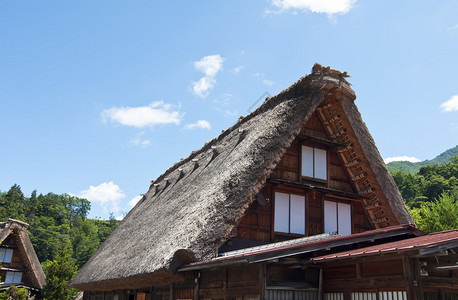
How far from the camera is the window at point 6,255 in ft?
85.5

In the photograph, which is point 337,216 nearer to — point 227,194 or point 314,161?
point 314,161

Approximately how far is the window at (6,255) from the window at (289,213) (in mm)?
23350

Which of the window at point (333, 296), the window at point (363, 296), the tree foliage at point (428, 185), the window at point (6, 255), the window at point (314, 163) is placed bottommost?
the window at point (333, 296)

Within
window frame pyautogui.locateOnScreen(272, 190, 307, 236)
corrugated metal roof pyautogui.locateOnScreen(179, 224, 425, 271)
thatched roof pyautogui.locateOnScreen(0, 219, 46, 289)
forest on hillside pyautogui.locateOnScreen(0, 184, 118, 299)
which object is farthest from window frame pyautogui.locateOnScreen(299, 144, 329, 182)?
forest on hillside pyautogui.locateOnScreen(0, 184, 118, 299)

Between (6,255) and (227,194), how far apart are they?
24.0 meters

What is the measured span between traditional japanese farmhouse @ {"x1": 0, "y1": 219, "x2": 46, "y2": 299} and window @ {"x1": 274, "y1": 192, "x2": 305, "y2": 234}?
73.7 feet

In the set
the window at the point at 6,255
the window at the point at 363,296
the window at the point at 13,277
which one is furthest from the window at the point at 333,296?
the window at the point at 6,255

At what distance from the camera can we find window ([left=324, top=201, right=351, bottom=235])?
10716 millimetres

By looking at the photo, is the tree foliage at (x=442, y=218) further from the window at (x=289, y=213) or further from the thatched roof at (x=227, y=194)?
the window at (x=289, y=213)

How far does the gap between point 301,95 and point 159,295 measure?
Answer: 616cm

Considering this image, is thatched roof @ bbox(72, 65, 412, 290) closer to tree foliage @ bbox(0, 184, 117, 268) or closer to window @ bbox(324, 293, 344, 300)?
window @ bbox(324, 293, 344, 300)

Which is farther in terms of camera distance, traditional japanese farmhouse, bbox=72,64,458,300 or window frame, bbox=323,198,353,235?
window frame, bbox=323,198,353,235

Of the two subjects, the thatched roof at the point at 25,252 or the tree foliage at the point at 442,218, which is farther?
the thatched roof at the point at 25,252

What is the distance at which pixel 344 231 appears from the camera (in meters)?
10.9
